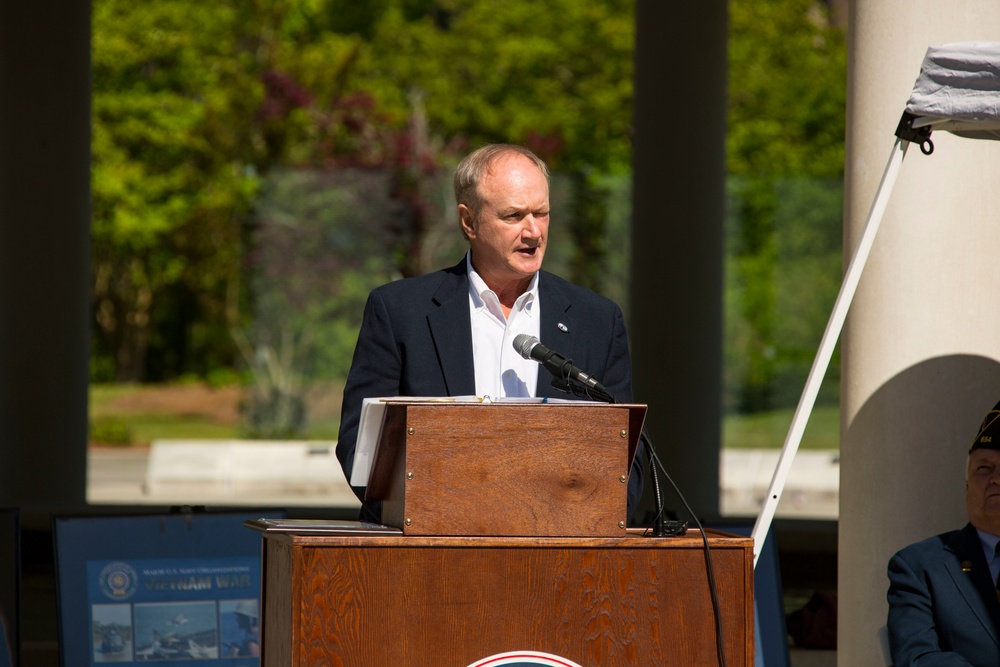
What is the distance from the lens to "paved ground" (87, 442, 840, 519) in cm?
1691

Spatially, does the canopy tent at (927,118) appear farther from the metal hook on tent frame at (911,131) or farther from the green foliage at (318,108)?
the green foliage at (318,108)

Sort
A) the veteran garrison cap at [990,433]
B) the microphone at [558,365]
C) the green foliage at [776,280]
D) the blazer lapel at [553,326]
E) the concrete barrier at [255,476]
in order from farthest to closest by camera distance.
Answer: the concrete barrier at [255,476] < the green foliage at [776,280] < the veteran garrison cap at [990,433] < the blazer lapel at [553,326] < the microphone at [558,365]

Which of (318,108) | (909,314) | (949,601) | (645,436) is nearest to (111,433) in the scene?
(318,108)

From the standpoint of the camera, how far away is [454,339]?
3553mm

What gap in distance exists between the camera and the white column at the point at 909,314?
433cm

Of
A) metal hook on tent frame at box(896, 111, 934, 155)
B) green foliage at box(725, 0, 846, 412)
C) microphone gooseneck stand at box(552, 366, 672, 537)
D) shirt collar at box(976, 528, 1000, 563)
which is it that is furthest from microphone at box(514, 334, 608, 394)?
green foliage at box(725, 0, 846, 412)

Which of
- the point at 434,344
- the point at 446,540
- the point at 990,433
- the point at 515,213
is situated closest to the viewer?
the point at 446,540

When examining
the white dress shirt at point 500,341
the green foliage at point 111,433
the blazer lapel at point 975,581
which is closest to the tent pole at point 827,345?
the blazer lapel at point 975,581

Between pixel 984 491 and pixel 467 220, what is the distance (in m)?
1.91

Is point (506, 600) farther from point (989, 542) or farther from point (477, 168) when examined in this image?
point (989, 542)

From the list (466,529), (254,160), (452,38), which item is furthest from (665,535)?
(452,38)

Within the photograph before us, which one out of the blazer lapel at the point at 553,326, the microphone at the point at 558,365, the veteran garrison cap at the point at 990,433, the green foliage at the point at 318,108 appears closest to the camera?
the microphone at the point at 558,365

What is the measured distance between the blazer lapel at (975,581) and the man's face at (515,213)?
1770 mm

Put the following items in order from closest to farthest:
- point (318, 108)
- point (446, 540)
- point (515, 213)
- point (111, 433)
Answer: point (446, 540)
point (515, 213)
point (111, 433)
point (318, 108)
